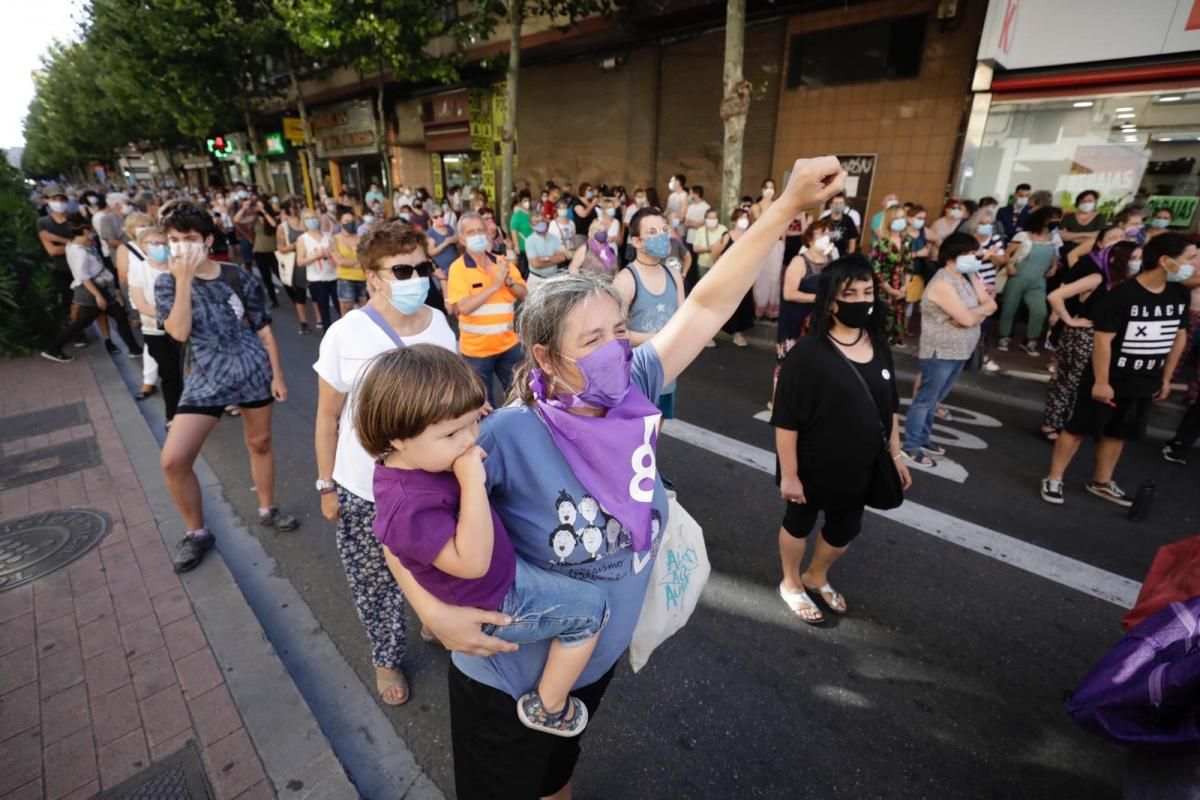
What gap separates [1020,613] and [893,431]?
1.41 meters

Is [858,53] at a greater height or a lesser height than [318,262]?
greater

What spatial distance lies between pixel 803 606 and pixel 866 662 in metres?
0.40

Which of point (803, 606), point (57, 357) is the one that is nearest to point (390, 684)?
point (803, 606)

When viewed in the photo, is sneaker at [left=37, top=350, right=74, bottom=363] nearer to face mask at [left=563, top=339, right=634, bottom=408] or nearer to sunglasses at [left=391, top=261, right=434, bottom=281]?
sunglasses at [left=391, top=261, right=434, bottom=281]

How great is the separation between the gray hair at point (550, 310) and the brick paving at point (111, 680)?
205 centimetres

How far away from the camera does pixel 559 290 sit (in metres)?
1.48

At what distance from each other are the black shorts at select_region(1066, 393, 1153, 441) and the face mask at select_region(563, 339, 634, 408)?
14.2 feet

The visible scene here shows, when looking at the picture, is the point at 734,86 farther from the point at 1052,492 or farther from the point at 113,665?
the point at 113,665

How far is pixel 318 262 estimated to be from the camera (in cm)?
811

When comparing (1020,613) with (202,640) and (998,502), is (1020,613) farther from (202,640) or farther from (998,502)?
(202,640)

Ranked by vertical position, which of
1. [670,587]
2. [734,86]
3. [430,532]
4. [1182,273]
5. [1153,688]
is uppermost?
[734,86]

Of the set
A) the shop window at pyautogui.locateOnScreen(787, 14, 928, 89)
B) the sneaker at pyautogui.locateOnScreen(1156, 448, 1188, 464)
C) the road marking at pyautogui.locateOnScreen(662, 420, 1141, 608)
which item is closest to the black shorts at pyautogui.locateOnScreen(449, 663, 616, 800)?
the road marking at pyautogui.locateOnScreen(662, 420, 1141, 608)

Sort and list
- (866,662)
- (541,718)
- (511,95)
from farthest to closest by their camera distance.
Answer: (511,95), (866,662), (541,718)

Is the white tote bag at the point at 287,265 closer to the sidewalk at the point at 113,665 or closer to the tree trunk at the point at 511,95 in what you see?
the sidewalk at the point at 113,665
